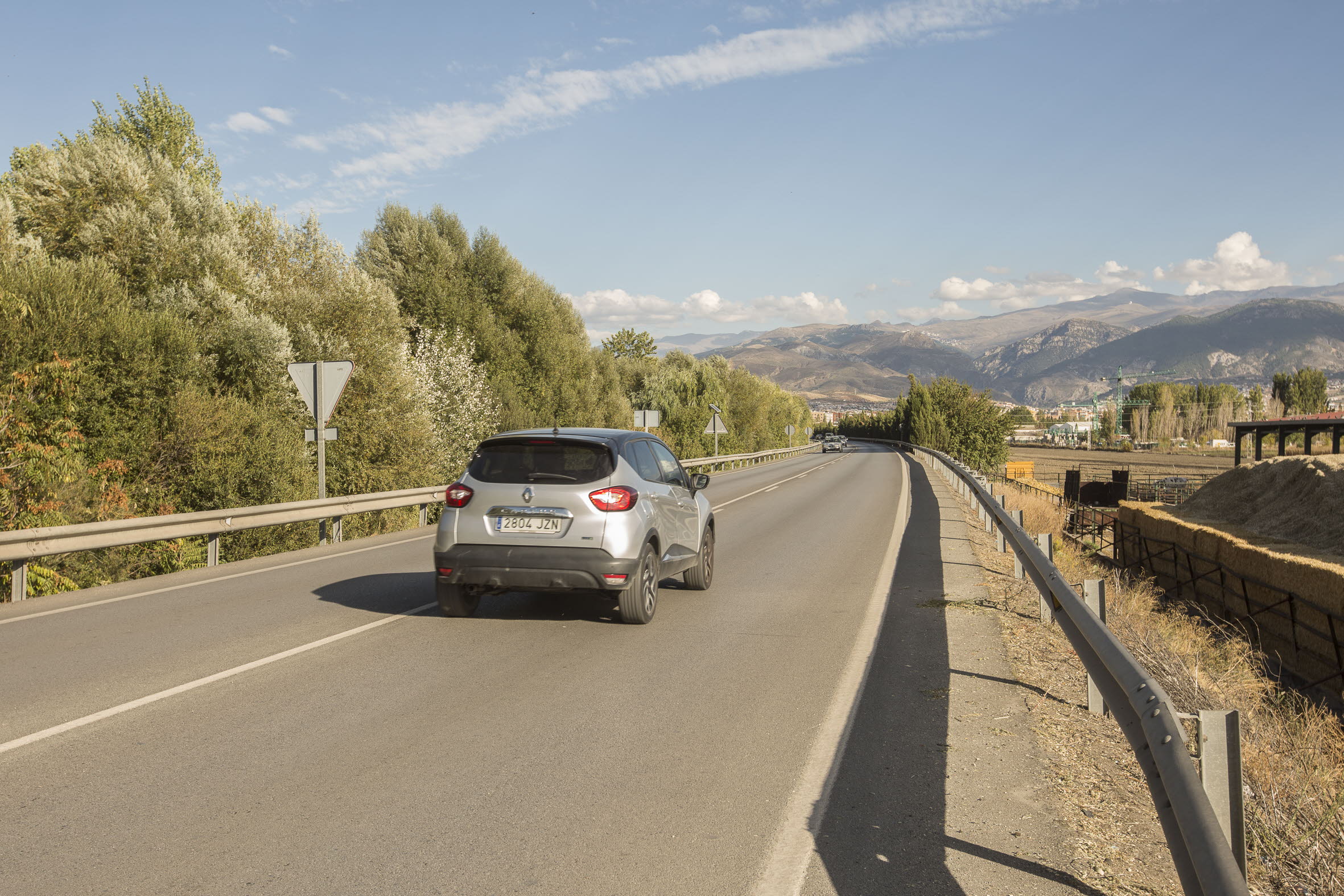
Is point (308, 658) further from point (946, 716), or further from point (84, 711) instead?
point (946, 716)

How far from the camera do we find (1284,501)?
66.0ft

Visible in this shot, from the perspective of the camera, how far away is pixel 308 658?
7.04 m

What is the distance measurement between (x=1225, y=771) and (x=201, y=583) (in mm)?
10945

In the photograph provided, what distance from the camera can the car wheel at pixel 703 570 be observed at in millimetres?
10234

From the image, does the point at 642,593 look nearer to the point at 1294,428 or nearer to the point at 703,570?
the point at 703,570

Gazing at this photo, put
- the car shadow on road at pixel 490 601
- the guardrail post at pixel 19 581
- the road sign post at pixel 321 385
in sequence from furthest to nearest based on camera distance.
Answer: the road sign post at pixel 321 385 → the guardrail post at pixel 19 581 → the car shadow on road at pixel 490 601

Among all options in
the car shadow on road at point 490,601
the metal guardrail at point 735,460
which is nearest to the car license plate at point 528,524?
the car shadow on road at point 490,601

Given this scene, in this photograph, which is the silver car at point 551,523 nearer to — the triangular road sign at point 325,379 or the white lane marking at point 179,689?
the white lane marking at point 179,689

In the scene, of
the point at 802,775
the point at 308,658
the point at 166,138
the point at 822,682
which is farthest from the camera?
the point at 166,138

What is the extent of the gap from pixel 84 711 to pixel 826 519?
48.8ft

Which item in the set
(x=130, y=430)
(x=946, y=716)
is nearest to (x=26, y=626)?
(x=946, y=716)

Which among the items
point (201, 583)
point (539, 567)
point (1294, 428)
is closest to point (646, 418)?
point (1294, 428)

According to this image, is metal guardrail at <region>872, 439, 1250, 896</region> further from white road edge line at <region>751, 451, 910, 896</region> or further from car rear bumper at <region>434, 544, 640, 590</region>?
car rear bumper at <region>434, 544, 640, 590</region>

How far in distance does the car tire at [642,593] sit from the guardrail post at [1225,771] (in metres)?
5.34
